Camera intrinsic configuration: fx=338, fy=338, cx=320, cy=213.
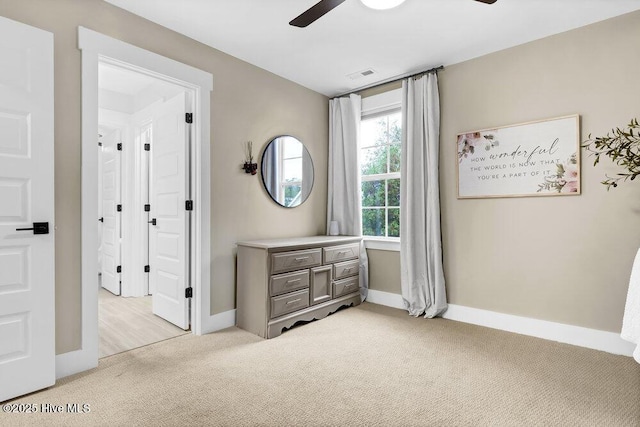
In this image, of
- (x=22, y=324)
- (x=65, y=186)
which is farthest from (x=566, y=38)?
(x=22, y=324)

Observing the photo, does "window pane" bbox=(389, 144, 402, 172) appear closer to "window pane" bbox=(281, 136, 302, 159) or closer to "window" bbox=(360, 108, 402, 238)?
"window" bbox=(360, 108, 402, 238)

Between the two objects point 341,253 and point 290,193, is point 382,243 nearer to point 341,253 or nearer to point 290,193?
point 341,253

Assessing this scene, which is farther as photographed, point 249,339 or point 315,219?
point 315,219

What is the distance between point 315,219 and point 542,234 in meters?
2.28

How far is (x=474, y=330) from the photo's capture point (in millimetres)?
2986

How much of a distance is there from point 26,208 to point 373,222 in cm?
313

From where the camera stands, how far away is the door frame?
7.31 feet

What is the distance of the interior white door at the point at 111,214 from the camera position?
4.32m

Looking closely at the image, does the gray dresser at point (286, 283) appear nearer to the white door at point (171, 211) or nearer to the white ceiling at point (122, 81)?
the white door at point (171, 211)

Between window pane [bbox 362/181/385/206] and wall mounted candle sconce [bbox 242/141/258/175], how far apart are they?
1411 mm

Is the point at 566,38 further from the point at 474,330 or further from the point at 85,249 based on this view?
the point at 85,249

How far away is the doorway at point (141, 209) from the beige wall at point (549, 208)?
2530 mm

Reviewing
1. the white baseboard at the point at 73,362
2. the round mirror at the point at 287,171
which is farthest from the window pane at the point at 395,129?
the white baseboard at the point at 73,362

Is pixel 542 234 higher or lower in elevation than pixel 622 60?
lower
